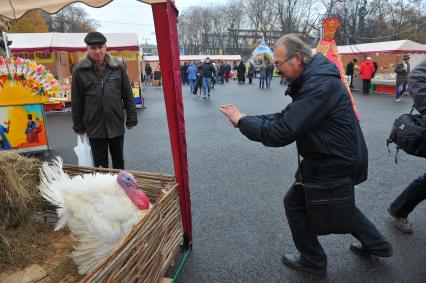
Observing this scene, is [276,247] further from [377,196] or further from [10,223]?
[10,223]

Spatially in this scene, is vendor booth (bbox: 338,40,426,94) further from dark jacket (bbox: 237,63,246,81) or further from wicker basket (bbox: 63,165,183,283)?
wicker basket (bbox: 63,165,183,283)

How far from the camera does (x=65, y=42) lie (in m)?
13.0

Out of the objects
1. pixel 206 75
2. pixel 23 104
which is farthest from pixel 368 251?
pixel 206 75

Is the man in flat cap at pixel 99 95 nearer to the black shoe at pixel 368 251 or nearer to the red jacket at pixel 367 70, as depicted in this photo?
the black shoe at pixel 368 251

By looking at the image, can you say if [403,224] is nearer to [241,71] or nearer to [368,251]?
[368,251]

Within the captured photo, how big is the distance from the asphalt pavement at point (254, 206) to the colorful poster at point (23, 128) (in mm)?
527

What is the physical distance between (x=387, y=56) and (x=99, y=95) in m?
23.0

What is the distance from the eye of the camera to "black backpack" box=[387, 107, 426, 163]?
2680mm

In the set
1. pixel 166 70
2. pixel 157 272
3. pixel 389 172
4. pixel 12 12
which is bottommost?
pixel 389 172

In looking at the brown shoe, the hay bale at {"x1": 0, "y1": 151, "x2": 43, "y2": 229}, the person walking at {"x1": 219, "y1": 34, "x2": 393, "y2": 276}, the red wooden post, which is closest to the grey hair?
the person walking at {"x1": 219, "y1": 34, "x2": 393, "y2": 276}

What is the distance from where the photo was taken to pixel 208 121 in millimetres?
9688

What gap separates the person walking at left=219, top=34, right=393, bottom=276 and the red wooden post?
0.50 metres

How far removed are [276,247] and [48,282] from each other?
1998 millimetres

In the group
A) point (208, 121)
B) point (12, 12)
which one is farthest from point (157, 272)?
point (208, 121)
